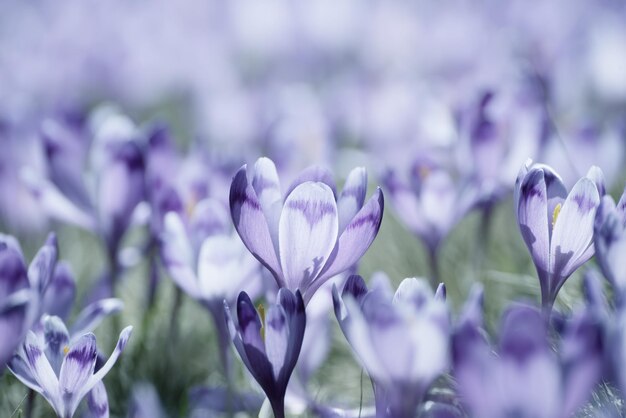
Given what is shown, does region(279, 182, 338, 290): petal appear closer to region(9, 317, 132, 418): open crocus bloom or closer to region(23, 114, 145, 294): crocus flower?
region(9, 317, 132, 418): open crocus bloom

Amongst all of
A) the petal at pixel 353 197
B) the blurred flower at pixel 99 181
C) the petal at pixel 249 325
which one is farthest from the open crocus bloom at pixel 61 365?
the blurred flower at pixel 99 181

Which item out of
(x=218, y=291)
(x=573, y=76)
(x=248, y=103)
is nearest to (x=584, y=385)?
(x=218, y=291)

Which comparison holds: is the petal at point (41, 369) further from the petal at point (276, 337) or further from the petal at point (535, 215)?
the petal at point (535, 215)

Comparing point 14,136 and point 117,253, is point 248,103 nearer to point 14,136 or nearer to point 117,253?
point 14,136

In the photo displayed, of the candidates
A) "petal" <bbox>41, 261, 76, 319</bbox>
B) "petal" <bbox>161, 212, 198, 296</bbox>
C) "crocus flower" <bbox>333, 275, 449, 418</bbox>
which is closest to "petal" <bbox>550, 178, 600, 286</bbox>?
"crocus flower" <bbox>333, 275, 449, 418</bbox>

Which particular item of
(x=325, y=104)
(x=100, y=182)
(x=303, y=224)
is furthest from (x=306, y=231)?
(x=325, y=104)
